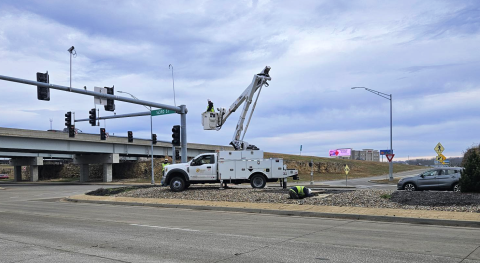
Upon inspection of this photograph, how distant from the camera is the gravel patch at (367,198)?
46.3ft

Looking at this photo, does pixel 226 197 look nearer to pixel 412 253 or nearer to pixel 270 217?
pixel 270 217

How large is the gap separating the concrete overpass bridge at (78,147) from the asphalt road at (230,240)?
124 ft

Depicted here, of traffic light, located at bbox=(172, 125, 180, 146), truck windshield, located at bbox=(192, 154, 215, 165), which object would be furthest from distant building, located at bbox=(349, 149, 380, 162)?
truck windshield, located at bbox=(192, 154, 215, 165)

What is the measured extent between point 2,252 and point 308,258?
595cm

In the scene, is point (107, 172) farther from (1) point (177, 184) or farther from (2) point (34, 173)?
(1) point (177, 184)

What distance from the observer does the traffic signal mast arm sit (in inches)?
897

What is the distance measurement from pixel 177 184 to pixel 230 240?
496 inches

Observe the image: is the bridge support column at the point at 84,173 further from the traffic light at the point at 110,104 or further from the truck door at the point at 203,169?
the truck door at the point at 203,169

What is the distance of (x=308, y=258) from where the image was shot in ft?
24.9

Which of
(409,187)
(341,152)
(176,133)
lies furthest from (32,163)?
(341,152)

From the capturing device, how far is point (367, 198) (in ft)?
52.6

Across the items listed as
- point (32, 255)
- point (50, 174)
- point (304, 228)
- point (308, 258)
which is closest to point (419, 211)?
point (304, 228)

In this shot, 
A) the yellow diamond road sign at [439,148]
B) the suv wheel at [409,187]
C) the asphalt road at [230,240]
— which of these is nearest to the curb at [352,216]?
the asphalt road at [230,240]

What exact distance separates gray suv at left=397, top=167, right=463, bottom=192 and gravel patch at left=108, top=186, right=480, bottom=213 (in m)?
5.25
